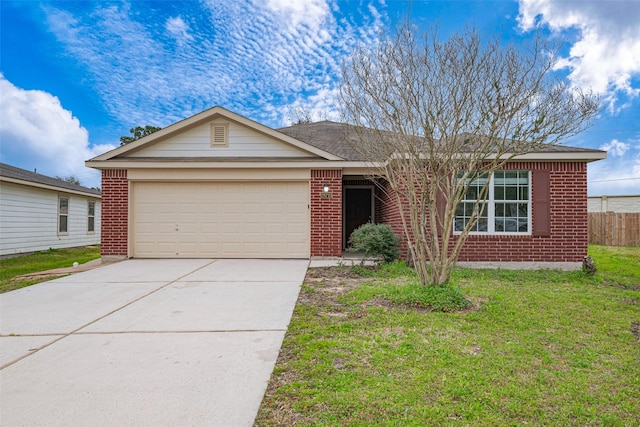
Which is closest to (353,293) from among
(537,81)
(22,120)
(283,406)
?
(283,406)

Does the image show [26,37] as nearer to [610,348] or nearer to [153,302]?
[153,302]

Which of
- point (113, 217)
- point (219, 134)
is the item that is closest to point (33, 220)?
point (113, 217)

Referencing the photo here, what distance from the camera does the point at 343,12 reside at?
1091 centimetres

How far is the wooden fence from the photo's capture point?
1412 cm

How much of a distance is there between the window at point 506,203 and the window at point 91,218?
17118 mm

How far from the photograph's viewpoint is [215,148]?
10203mm

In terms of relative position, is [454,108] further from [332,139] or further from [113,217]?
[113,217]

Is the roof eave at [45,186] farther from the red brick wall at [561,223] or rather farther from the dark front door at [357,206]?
the red brick wall at [561,223]

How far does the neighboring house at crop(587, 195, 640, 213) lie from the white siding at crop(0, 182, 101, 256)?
25.4 meters

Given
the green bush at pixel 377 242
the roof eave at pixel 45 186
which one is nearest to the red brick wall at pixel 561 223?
the green bush at pixel 377 242

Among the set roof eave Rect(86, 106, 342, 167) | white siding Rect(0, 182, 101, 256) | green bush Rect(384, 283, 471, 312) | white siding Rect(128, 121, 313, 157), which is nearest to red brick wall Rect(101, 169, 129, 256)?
roof eave Rect(86, 106, 342, 167)

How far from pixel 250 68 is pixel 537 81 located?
12958 millimetres

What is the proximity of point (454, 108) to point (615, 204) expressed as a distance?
1748 centimetres

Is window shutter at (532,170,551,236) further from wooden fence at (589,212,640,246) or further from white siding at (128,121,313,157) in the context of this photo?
wooden fence at (589,212,640,246)
